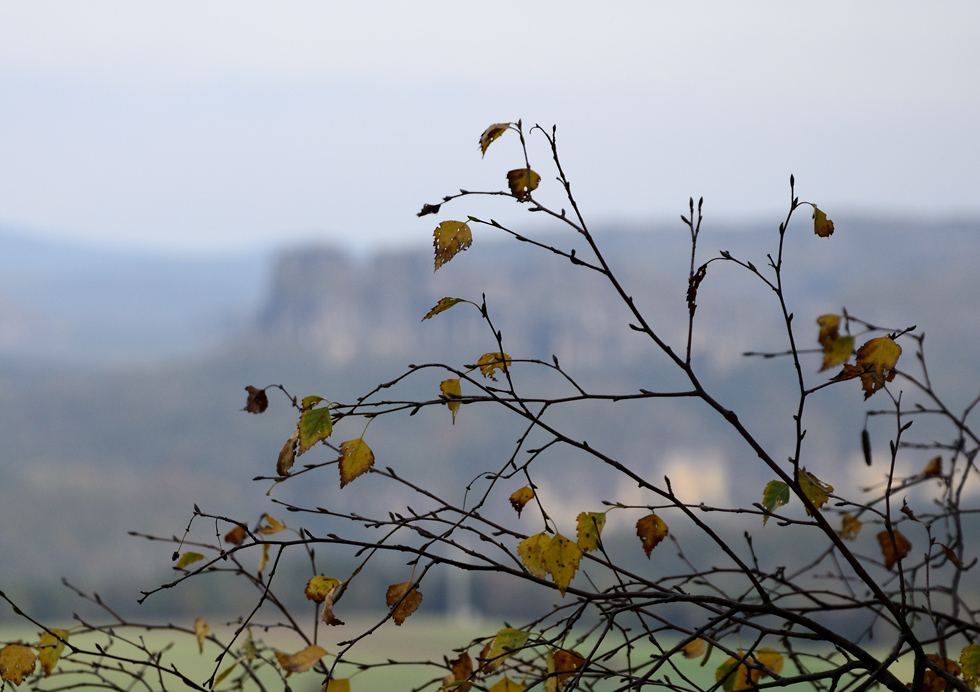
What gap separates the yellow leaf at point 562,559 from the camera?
82 cm

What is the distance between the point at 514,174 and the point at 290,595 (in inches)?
334

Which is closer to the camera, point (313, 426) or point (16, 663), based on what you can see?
point (313, 426)

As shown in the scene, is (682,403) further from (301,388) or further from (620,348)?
(301,388)

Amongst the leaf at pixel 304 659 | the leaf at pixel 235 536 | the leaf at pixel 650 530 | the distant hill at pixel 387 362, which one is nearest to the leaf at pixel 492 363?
the leaf at pixel 650 530

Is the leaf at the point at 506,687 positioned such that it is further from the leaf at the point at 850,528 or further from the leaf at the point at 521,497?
the leaf at the point at 850,528

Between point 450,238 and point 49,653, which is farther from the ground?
point 450,238

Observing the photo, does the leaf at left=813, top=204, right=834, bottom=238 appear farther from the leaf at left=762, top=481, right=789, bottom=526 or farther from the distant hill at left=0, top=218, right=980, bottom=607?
the distant hill at left=0, top=218, right=980, bottom=607

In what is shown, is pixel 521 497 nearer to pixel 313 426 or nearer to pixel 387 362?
pixel 313 426

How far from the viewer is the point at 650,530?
99 centimetres

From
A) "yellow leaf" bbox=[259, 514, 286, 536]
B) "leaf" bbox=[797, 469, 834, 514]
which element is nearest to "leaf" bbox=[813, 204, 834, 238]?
"leaf" bbox=[797, 469, 834, 514]

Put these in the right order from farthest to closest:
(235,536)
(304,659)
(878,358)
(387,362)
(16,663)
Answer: (387,362)
(235,536)
(16,663)
(304,659)
(878,358)

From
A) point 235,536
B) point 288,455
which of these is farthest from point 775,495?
point 235,536

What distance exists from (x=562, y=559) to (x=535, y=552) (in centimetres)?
3

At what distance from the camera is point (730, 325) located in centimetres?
3016
